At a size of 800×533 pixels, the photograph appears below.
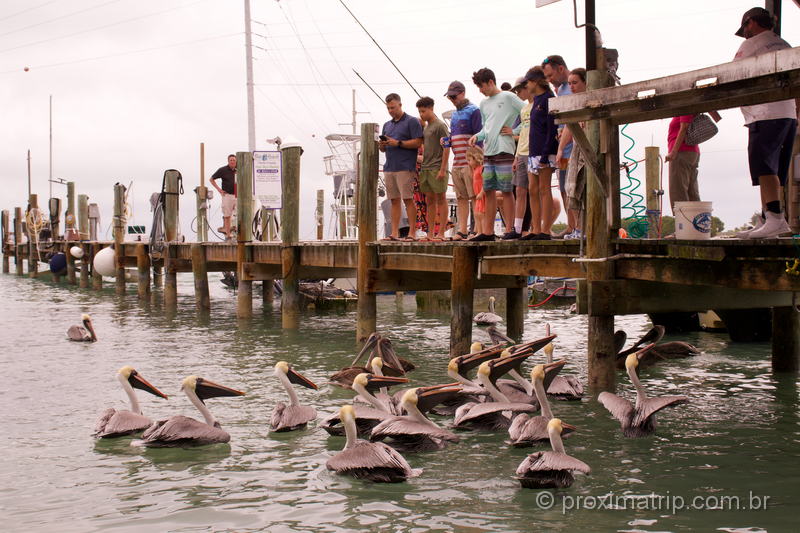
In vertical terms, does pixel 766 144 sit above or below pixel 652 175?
below

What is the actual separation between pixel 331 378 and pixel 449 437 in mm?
3134

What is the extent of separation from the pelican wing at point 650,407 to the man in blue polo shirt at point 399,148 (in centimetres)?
533

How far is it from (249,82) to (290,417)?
2096 centimetres

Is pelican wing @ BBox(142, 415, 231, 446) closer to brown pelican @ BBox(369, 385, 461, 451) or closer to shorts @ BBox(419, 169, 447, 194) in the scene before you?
brown pelican @ BBox(369, 385, 461, 451)

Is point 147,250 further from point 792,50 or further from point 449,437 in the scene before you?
point 792,50

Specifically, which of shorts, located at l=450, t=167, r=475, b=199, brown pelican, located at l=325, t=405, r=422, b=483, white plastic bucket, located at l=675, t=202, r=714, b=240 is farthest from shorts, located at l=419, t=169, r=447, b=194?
brown pelican, located at l=325, t=405, r=422, b=483

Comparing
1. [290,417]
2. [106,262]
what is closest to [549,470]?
[290,417]

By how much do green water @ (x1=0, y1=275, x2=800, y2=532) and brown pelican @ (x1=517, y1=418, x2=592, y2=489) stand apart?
3.3 inches

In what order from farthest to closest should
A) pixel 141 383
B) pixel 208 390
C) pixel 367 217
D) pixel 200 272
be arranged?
pixel 200 272
pixel 367 217
pixel 141 383
pixel 208 390

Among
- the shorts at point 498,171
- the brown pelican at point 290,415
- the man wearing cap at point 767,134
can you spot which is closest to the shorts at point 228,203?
the shorts at point 498,171

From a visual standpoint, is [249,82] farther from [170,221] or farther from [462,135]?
[462,135]

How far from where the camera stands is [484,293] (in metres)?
20.9

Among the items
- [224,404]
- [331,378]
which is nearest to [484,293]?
[331,378]

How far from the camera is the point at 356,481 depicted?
618cm
